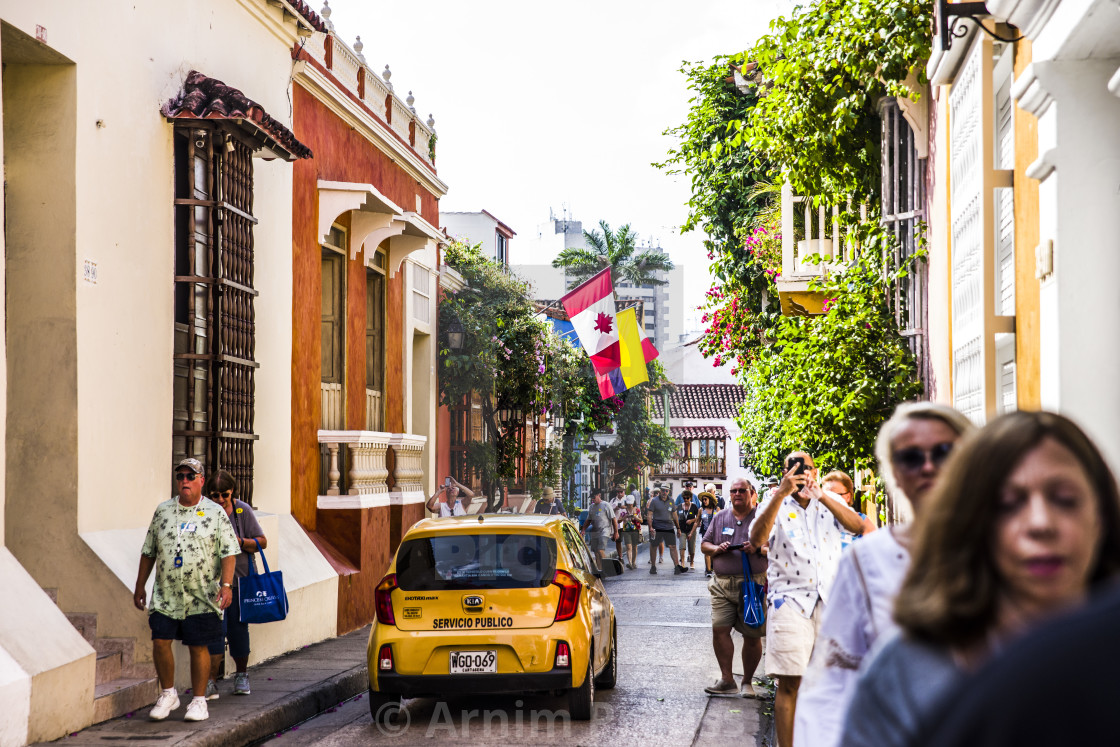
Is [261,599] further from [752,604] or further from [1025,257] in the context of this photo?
[1025,257]

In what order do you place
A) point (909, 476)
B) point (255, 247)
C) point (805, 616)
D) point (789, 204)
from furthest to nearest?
point (789, 204) → point (255, 247) → point (805, 616) → point (909, 476)

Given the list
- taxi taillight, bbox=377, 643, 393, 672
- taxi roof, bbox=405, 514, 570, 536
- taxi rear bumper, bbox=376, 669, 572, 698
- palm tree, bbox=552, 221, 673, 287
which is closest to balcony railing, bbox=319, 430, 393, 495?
taxi roof, bbox=405, 514, 570, 536

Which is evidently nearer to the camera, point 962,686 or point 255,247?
point 962,686

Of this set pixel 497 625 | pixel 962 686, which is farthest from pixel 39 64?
pixel 962 686

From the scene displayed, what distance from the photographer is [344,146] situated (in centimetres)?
1648

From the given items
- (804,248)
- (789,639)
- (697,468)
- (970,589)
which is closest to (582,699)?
(789,639)

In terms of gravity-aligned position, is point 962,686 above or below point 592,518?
above

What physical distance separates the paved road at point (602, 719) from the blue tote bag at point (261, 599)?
89 cm

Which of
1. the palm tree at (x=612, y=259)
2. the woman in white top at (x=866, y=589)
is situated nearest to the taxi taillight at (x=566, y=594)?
the woman in white top at (x=866, y=589)

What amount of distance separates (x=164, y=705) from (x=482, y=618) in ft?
7.38

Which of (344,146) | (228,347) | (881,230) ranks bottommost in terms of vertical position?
(228,347)

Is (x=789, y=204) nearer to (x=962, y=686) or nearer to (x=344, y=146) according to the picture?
(x=344, y=146)

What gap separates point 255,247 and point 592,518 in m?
13.2

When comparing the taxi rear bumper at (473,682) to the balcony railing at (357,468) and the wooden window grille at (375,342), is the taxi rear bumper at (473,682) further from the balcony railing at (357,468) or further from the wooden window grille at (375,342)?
the wooden window grille at (375,342)
